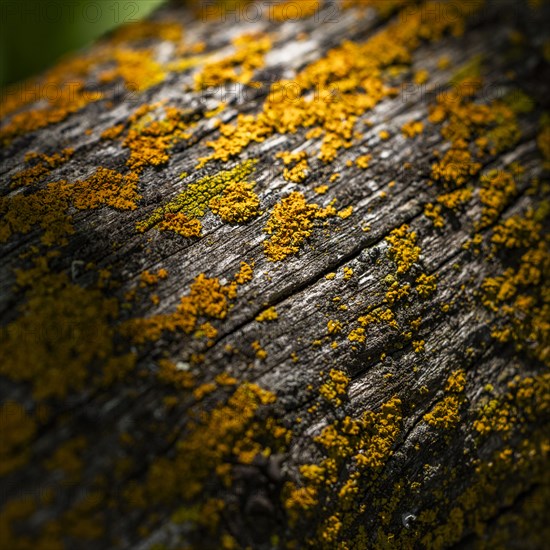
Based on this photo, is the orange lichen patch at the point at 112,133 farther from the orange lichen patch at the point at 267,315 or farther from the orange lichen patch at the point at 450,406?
the orange lichen patch at the point at 450,406

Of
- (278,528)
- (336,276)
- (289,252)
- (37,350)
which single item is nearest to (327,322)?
(336,276)

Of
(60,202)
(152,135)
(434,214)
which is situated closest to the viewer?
(60,202)

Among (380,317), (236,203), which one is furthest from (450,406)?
(236,203)

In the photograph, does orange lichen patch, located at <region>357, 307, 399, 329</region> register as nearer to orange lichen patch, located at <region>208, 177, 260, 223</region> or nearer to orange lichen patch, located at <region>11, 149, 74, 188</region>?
orange lichen patch, located at <region>208, 177, 260, 223</region>

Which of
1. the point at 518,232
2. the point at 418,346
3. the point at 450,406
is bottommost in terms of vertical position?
the point at 450,406

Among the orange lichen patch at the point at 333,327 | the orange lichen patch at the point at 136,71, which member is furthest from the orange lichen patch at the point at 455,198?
the orange lichen patch at the point at 136,71

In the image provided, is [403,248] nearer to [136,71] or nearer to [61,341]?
[61,341]
